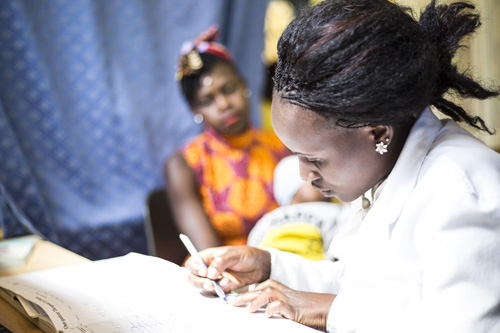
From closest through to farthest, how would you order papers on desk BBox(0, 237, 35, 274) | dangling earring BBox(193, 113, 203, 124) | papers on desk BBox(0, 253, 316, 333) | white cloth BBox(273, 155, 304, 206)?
papers on desk BBox(0, 253, 316, 333) < papers on desk BBox(0, 237, 35, 274) < white cloth BBox(273, 155, 304, 206) < dangling earring BBox(193, 113, 203, 124)

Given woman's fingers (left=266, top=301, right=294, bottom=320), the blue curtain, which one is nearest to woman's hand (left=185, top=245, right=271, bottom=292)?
woman's fingers (left=266, top=301, right=294, bottom=320)

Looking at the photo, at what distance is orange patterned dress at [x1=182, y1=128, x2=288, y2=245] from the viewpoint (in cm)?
202

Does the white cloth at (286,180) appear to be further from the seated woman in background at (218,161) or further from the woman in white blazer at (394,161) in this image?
the woman in white blazer at (394,161)

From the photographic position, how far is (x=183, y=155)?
208 cm

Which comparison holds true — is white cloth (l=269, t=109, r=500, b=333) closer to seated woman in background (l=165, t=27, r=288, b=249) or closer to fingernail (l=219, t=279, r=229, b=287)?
fingernail (l=219, t=279, r=229, b=287)

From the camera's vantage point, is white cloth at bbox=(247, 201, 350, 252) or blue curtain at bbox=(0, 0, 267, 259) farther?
blue curtain at bbox=(0, 0, 267, 259)

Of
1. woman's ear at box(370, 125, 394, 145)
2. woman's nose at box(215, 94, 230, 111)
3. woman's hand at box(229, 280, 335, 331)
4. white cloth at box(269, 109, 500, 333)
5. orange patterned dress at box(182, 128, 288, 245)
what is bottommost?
orange patterned dress at box(182, 128, 288, 245)

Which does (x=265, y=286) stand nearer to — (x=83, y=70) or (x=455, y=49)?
Answer: (x=455, y=49)

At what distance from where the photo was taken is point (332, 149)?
785mm

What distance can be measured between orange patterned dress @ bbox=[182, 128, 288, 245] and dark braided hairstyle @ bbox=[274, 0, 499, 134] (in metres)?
1.24

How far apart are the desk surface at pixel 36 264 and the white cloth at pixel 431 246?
0.48 m

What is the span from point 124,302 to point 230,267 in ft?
0.68

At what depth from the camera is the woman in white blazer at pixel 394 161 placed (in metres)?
0.65

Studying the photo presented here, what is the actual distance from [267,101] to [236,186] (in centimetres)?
66
